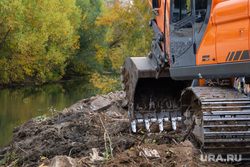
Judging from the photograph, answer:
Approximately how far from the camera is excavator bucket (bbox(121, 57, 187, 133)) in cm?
656

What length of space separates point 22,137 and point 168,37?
4118 millimetres

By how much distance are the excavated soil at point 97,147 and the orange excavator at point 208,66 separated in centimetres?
29

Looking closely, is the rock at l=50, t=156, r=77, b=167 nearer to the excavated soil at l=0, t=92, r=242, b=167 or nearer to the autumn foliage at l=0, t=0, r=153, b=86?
the excavated soil at l=0, t=92, r=242, b=167

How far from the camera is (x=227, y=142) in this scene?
354 centimetres

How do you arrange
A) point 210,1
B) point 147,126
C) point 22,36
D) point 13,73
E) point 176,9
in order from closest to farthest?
point 210,1
point 176,9
point 147,126
point 22,36
point 13,73

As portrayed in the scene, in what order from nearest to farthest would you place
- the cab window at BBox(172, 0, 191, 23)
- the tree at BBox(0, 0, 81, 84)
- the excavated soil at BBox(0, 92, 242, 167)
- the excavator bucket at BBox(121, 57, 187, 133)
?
the excavated soil at BBox(0, 92, 242, 167) → the cab window at BBox(172, 0, 191, 23) → the excavator bucket at BBox(121, 57, 187, 133) → the tree at BBox(0, 0, 81, 84)

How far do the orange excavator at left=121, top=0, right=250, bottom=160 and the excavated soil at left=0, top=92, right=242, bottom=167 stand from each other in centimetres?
29

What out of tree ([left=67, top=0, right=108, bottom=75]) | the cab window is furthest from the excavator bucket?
tree ([left=67, top=0, right=108, bottom=75])

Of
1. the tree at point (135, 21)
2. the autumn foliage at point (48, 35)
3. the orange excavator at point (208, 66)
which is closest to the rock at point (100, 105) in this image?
the orange excavator at point (208, 66)

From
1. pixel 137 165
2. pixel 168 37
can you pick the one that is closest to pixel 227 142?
pixel 137 165

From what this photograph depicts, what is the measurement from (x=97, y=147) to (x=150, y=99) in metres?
1.68

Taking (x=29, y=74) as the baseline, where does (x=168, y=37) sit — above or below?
above

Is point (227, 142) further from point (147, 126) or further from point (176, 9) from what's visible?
point (147, 126)

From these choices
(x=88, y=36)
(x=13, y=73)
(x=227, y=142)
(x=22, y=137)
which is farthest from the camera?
(x=88, y=36)
